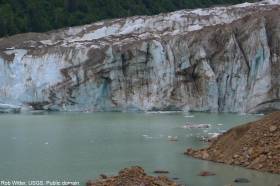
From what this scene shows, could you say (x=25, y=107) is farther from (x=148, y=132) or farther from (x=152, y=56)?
(x=148, y=132)

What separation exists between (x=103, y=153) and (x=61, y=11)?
148 feet

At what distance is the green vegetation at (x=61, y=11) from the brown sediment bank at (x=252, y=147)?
41.3 metres

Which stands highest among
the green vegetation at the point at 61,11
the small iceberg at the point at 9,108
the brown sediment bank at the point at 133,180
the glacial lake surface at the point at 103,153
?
the green vegetation at the point at 61,11

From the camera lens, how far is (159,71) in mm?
35156

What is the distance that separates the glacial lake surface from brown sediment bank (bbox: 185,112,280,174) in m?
0.28

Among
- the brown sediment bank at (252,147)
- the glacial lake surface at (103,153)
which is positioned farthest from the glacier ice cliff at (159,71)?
the brown sediment bank at (252,147)

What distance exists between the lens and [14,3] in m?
58.8

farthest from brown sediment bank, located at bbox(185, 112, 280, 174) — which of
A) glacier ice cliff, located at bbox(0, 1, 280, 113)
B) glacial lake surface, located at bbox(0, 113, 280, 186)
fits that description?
glacier ice cliff, located at bbox(0, 1, 280, 113)

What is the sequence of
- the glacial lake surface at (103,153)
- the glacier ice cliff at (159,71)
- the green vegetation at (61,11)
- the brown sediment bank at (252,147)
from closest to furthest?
the glacial lake surface at (103,153) → the brown sediment bank at (252,147) → the glacier ice cliff at (159,71) → the green vegetation at (61,11)

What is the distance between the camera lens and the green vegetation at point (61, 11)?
180 feet

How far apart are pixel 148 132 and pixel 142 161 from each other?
7224 mm

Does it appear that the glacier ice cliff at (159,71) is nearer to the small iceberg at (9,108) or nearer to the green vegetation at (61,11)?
the small iceberg at (9,108)

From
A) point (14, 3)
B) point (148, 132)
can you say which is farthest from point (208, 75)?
point (14, 3)

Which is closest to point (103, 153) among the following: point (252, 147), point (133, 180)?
point (252, 147)
